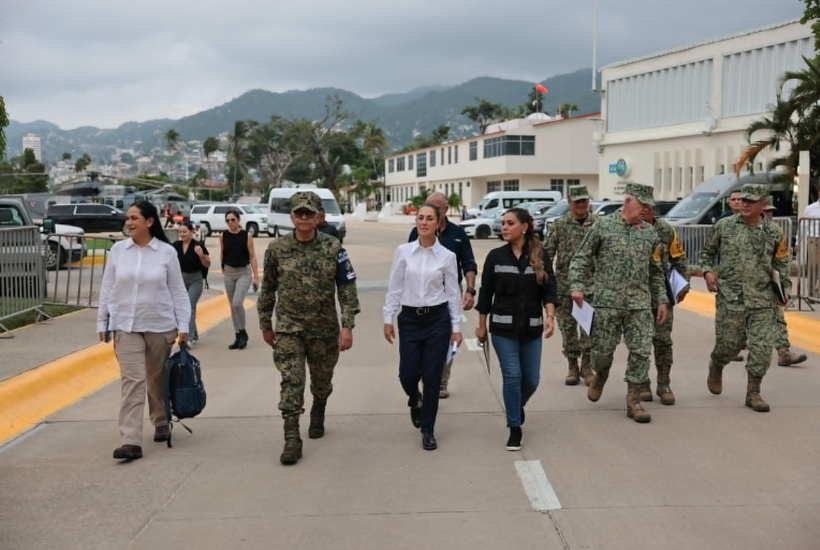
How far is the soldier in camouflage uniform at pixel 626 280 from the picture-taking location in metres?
6.97

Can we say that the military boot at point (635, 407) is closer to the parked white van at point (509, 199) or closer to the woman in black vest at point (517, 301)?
the woman in black vest at point (517, 301)

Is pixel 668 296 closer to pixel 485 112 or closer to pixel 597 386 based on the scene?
pixel 597 386

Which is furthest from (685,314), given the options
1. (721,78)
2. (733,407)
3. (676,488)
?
(721,78)

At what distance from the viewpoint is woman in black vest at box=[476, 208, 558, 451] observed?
6.30 metres

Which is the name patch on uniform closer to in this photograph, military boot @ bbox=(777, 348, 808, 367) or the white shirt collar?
the white shirt collar

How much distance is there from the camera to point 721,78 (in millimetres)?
46250

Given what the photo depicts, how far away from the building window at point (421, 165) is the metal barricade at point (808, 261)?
7905 cm

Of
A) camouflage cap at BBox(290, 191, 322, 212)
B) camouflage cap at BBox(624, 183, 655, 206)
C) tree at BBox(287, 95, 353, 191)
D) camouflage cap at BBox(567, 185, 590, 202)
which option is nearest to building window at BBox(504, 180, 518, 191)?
tree at BBox(287, 95, 353, 191)

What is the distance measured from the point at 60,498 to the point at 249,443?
5.14 feet

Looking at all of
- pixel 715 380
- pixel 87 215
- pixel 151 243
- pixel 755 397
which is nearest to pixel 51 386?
pixel 151 243

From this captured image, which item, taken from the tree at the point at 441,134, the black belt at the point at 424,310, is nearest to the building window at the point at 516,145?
the tree at the point at 441,134

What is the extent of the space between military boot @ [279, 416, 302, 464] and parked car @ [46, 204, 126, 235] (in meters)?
41.3

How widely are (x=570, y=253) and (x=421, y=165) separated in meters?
85.3

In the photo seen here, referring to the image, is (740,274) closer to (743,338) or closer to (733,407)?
(743,338)
